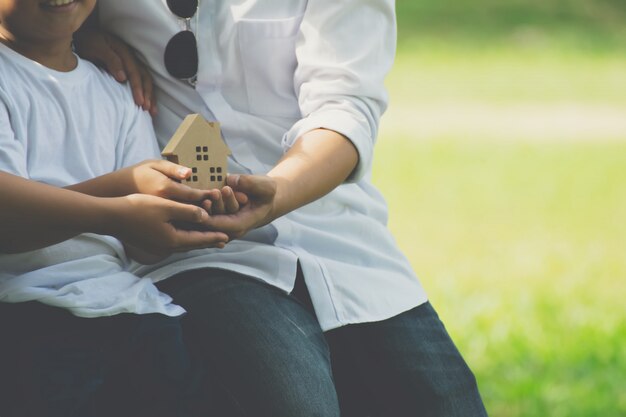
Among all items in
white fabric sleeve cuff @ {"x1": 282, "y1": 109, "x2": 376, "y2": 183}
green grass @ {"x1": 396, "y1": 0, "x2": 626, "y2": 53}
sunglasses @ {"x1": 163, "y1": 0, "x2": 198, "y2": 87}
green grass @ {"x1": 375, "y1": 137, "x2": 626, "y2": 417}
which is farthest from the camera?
green grass @ {"x1": 396, "y1": 0, "x2": 626, "y2": 53}

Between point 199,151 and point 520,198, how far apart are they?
6.37 metres

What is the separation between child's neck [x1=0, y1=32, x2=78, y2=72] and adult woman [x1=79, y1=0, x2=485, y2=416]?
0.70 feet

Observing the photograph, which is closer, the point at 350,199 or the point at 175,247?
the point at 175,247

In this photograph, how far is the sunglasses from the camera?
8.25 feet

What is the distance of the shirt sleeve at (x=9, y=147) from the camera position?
2129mm

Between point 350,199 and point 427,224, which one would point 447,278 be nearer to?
point 427,224

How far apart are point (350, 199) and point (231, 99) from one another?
0.35m

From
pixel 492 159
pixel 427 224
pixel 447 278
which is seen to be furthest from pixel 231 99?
pixel 492 159

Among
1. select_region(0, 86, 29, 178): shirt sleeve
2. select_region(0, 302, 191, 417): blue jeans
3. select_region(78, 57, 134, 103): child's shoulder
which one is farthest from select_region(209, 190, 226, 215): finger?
select_region(78, 57, 134, 103): child's shoulder

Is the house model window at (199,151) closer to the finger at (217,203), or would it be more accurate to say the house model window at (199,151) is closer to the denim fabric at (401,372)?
the finger at (217,203)

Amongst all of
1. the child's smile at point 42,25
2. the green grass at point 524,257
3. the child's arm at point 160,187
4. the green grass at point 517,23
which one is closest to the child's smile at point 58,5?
the child's smile at point 42,25

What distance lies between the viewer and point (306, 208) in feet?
8.39

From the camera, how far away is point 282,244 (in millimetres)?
2477

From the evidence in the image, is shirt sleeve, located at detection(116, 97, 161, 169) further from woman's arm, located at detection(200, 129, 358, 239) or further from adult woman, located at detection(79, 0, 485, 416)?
woman's arm, located at detection(200, 129, 358, 239)
